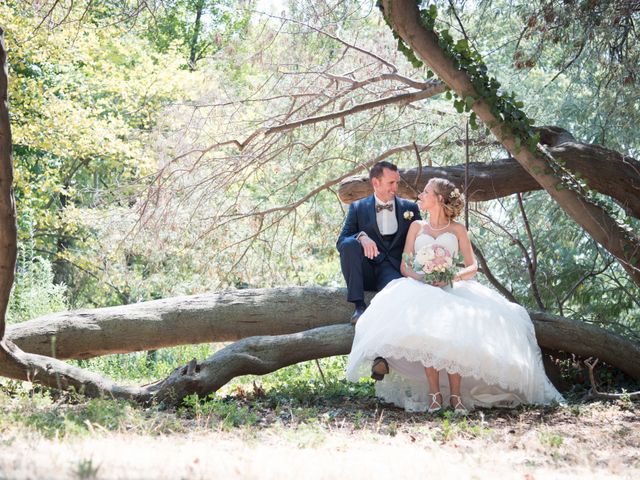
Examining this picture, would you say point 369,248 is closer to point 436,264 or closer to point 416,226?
point 416,226

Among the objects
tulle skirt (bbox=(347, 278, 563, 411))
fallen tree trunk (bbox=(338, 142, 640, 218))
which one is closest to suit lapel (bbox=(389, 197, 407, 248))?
tulle skirt (bbox=(347, 278, 563, 411))

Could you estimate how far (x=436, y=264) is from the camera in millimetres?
A: 6145

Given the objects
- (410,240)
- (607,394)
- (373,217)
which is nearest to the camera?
(607,394)

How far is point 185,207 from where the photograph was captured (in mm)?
8844

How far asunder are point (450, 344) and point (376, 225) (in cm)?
152

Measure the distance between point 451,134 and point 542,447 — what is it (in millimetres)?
5370

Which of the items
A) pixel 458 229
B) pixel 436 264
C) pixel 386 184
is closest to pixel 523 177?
pixel 458 229

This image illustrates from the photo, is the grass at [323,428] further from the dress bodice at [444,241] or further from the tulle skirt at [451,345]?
Answer: the dress bodice at [444,241]

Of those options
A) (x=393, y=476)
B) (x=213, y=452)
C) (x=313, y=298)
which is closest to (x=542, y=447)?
(x=393, y=476)

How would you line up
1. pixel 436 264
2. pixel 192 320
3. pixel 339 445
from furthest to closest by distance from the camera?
pixel 192 320, pixel 436 264, pixel 339 445

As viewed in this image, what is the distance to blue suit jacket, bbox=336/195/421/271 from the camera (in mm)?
6785

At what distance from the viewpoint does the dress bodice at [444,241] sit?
21.0ft

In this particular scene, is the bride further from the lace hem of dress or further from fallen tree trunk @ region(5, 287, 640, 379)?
fallen tree trunk @ region(5, 287, 640, 379)

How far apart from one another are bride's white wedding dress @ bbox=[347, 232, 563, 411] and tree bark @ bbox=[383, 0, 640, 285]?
976 mm
